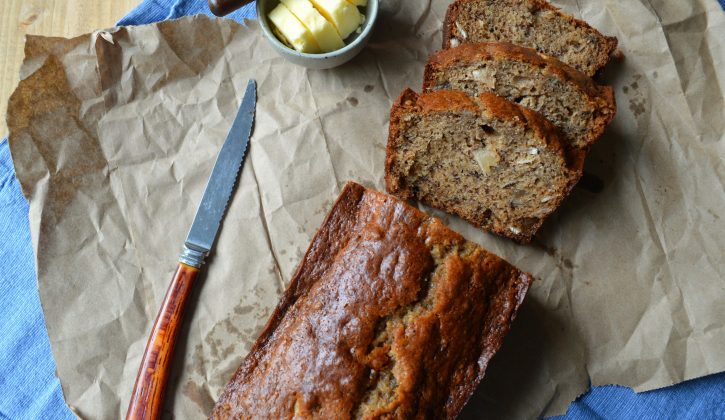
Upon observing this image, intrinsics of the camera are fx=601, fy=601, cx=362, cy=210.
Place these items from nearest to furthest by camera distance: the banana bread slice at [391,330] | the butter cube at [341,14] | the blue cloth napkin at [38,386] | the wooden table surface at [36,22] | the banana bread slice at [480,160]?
1. the banana bread slice at [391,330]
2. the banana bread slice at [480,160]
3. the butter cube at [341,14]
4. the blue cloth napkin at [38,386]
5. the wooden table surface at [36,22]

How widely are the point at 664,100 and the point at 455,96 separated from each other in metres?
1.45

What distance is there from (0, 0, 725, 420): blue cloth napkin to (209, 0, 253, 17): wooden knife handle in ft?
5.81

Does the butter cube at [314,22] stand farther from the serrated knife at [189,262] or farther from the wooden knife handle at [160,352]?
the wooden knife handle at [160,352]

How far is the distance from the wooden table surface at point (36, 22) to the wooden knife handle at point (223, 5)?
36.7 inches

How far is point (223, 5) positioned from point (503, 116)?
162 cm

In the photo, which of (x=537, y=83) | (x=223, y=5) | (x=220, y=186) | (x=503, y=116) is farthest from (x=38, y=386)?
(x=537, y=83)

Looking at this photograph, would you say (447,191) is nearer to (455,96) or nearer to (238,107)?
(455,96)

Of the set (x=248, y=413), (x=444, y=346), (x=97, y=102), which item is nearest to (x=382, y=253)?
(x=444, y=346)

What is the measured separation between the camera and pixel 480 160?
3.25m

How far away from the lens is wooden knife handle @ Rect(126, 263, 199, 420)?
3176 millimetres

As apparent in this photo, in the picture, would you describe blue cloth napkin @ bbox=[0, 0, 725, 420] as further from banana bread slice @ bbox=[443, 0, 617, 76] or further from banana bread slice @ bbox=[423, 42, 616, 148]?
banana bread slice @ bbox=[443, 0, 617, 76]

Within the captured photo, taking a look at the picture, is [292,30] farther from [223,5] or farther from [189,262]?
[189,262]

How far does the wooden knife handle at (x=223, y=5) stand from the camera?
10.7 ft

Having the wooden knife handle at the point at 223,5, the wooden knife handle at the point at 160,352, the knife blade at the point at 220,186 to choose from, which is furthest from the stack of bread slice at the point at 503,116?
the wooden knife handle at the point at 160,352
